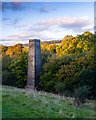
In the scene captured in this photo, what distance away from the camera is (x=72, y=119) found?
5617mm

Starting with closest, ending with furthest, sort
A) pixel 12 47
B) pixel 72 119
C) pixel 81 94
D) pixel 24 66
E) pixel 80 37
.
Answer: pixel 72 119 < pixel 81 94 < pixel 24 66 < pixel 80 37 < pixel 12 47

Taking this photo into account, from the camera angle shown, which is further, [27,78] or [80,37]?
[80,37]

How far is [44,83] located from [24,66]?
14.6 ft

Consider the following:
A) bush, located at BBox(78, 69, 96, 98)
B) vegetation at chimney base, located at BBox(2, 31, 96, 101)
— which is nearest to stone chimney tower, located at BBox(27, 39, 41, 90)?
vegetation at chimney base, located at BBox(2, 31, 96, 101)

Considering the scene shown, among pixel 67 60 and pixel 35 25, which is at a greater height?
pixel 35 25

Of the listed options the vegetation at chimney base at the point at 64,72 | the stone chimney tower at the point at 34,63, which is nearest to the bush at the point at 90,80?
the vegetation at chimney base at the point at 64,72

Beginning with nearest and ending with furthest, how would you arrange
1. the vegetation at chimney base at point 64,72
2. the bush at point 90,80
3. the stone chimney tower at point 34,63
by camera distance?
the bush at point 90,80 < the vegetation at chimney base at point 64,72 < the stone chimney tower at point 34,63

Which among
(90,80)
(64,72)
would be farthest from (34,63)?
(90,80)

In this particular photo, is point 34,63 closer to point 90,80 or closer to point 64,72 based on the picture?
point 64,72

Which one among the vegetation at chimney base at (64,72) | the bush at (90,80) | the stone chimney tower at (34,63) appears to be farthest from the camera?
the stone chimney tower at (34,63)

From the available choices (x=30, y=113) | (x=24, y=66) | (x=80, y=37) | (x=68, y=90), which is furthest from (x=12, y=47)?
(x=30, y=113)

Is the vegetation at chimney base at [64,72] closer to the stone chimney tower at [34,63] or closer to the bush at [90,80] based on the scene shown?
the bush at [90,80]

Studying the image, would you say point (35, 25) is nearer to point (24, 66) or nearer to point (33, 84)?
point (24, 66)

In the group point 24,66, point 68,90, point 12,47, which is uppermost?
point 12,47
